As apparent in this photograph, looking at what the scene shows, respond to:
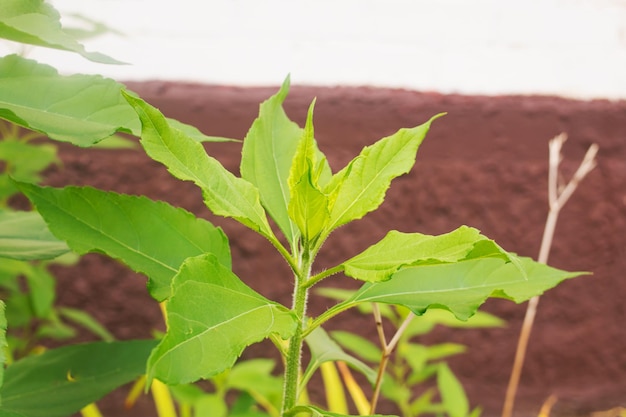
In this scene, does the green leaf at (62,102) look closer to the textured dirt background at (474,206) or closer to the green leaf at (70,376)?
the green leaf at (70,376)

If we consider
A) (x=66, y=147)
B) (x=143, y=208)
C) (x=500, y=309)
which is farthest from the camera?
(x=500, y=309)

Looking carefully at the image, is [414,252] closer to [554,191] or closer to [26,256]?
[26,256]

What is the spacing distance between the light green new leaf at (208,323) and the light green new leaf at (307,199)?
56 mm

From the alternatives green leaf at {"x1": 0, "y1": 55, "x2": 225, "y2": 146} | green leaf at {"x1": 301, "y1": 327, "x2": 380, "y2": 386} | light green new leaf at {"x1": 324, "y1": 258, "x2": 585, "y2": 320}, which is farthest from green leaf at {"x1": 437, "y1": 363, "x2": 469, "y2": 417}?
green leaf at {"x1": 0, "y1": 55, "x2": 225, "y2": 146}

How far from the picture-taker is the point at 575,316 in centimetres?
119

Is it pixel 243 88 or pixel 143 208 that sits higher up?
pixel 243 88

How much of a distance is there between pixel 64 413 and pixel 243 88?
781mm

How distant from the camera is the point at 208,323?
0.79 ft

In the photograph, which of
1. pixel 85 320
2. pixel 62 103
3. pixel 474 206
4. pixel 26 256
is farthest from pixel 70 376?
pixel 474 206

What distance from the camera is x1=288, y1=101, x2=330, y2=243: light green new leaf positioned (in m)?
0.30

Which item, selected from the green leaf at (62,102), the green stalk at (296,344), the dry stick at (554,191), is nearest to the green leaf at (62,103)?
the green leaf at (62,102)

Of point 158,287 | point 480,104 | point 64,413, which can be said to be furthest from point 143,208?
point 480,104

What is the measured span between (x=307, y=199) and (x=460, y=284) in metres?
0.12

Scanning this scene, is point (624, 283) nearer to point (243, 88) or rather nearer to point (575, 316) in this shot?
point (575, 316)
